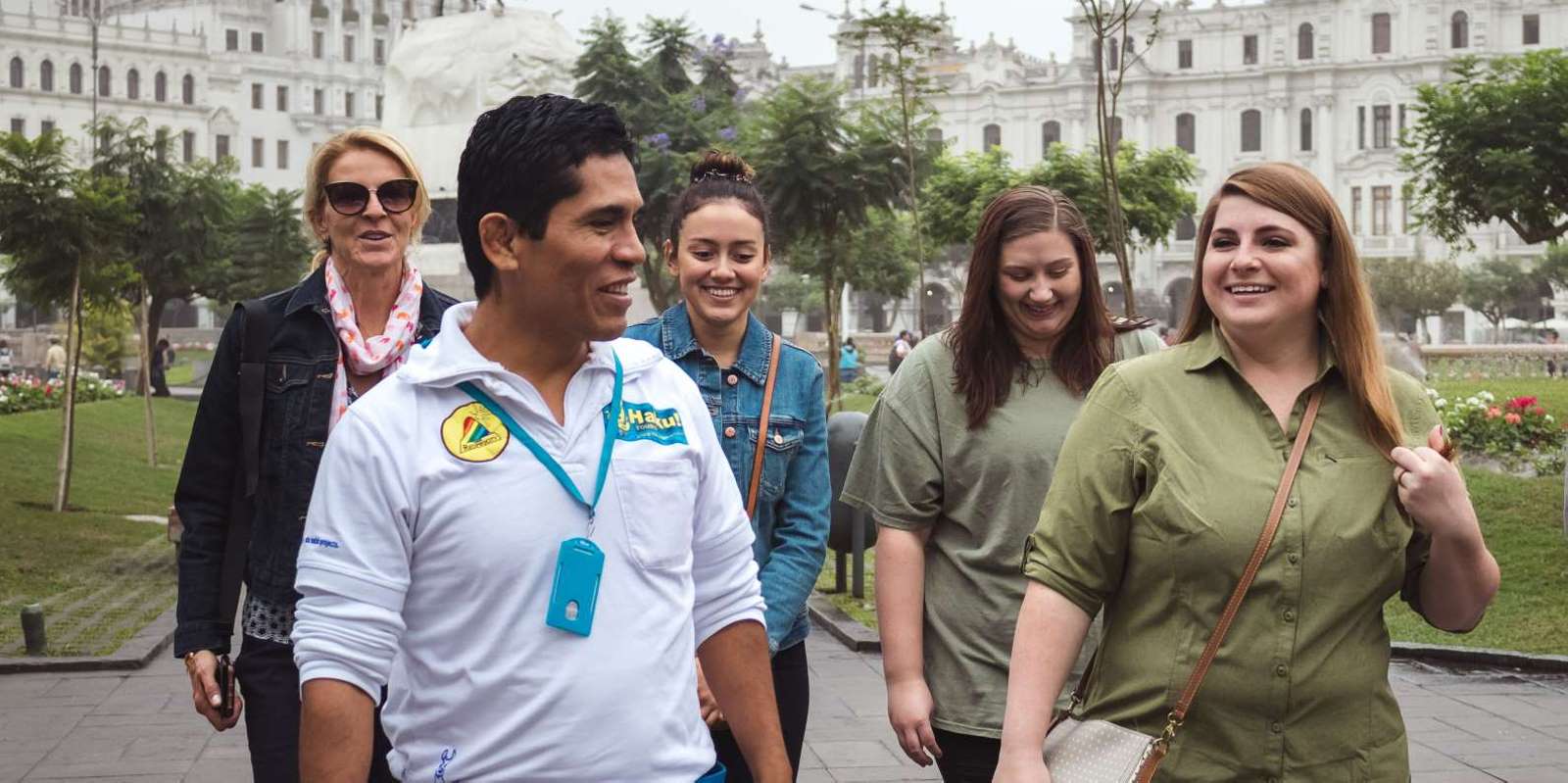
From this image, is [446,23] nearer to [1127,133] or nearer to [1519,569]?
[1519,569]

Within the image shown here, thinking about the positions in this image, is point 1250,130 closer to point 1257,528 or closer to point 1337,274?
point 1337,274

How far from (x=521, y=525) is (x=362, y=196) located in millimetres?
1598

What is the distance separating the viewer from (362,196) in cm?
343

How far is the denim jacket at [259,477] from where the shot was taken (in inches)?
128

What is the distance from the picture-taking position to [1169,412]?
248cm

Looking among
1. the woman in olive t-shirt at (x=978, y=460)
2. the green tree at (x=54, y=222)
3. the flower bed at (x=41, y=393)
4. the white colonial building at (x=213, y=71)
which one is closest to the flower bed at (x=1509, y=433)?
the green tree at (x=54, y=222)

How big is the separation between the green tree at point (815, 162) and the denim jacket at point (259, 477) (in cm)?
1559

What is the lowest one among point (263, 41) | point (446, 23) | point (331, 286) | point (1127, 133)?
point (331, 286)

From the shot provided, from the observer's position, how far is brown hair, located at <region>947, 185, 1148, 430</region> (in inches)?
131

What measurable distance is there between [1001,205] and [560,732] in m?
1.66

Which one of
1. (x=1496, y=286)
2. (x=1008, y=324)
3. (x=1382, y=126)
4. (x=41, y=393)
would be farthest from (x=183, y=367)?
(x=1008, y=324)

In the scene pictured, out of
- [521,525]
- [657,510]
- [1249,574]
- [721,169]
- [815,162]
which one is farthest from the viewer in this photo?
[815,162]

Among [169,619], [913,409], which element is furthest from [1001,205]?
[169,619]

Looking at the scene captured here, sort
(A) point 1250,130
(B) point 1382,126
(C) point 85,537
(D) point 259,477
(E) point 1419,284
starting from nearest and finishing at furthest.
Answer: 1. (D) point 259,477
2. (C) point 85,537
3. (E) point 1419,284
4. (B) point 1382,126
5. (A) point 1250,130
